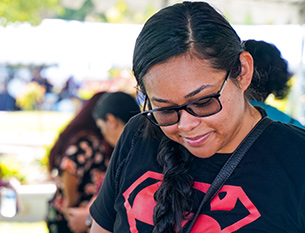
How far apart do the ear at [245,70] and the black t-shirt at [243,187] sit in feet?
0.47

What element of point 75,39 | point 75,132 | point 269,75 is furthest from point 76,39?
point 269,75

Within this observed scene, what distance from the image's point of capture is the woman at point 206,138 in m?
1.08

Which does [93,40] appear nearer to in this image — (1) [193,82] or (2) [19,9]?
(2) [19,9]

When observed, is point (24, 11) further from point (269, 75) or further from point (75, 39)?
point (269, 75)

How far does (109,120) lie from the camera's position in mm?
2684

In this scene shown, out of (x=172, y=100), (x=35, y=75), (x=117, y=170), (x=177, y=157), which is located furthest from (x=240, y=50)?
(x=35, y=75)

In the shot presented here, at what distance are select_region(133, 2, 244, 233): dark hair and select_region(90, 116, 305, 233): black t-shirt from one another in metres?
0.05

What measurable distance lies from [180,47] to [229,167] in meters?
0.35

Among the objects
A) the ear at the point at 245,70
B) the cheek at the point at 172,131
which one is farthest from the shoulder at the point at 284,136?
the cheek at the point at 172,131

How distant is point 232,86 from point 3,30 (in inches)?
214

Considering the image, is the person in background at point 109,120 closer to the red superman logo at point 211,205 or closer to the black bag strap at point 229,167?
the red superman logo at point 211,205

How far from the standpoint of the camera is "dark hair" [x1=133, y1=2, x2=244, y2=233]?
3.58 ft

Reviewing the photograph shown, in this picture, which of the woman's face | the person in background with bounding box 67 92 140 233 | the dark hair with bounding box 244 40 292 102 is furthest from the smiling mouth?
the person in background with bounding box 67 92 140 233

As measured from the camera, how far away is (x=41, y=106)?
13.0 metres
